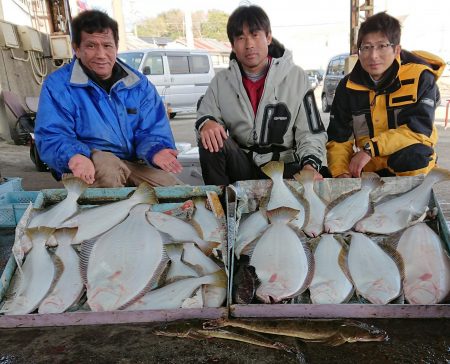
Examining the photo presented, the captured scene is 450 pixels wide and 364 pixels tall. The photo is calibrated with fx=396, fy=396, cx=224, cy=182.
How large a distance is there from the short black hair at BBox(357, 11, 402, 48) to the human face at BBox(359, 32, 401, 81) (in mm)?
24

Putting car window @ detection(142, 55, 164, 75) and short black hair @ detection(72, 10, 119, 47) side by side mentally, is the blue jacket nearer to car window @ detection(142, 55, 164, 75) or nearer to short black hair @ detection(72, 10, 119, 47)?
short black hair @ detection(72, 10, 119, 47)

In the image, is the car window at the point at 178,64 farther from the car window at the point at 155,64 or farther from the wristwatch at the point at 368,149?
the wristwatch at the point at 368,149

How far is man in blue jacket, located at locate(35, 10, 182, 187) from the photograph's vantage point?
2.55 m

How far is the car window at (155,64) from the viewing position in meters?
12.7

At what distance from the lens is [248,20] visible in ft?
8.37

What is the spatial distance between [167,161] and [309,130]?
1005mm

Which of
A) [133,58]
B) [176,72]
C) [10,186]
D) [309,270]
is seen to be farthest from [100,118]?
[176,72]

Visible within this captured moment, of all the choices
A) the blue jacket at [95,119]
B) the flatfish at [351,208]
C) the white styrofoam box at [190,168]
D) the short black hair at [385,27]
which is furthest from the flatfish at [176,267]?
the white styrofoam box at [190,168]

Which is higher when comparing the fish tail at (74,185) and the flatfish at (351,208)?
the fish tail at (74,185)

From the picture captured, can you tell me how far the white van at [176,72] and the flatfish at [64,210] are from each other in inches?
418

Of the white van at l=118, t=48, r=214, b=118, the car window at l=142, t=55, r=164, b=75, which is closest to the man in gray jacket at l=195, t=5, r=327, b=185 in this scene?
the white van at l=118, t=48, r=214, b=118

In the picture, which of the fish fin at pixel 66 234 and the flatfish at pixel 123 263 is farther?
the fish fin at pixel 66 234

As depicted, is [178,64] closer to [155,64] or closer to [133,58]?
[155,64]

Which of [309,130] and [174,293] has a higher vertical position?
[309,130]
